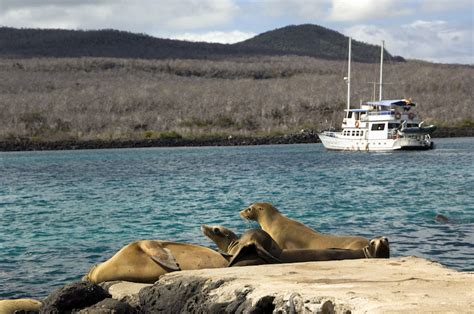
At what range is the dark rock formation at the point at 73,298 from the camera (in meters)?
9.12

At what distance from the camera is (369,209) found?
26656mm

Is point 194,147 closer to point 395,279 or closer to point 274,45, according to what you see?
point 395,279

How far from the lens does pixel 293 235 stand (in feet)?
38.5

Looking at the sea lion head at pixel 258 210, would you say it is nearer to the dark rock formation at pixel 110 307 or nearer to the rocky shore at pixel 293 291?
the rocky shore at pixel 293 291

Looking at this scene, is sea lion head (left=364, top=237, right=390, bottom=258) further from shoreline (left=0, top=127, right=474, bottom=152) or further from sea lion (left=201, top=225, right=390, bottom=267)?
shoreline (left=0, top=127, right=474, bottom=152)

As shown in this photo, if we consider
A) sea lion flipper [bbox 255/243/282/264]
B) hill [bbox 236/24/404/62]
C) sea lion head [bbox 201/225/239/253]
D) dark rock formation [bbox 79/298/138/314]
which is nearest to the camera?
dark rock formation [bbox 79/298/138/314]

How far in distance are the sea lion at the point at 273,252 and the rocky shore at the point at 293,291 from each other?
0.47 m

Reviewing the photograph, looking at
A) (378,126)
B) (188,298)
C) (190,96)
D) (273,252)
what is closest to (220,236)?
(273,252)

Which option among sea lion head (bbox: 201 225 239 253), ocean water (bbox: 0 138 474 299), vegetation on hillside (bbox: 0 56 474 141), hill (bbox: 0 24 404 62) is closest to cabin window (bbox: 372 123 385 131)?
ocean water (bbox: 0 138 474 299)


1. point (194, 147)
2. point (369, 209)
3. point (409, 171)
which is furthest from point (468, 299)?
point (194, 147)

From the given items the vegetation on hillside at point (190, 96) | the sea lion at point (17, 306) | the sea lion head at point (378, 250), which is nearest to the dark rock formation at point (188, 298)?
the sea lion at point (17, 306)

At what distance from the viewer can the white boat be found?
70750 millimetres

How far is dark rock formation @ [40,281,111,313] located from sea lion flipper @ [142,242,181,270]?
3.04 ft

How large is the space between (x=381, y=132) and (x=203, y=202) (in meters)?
42.8
